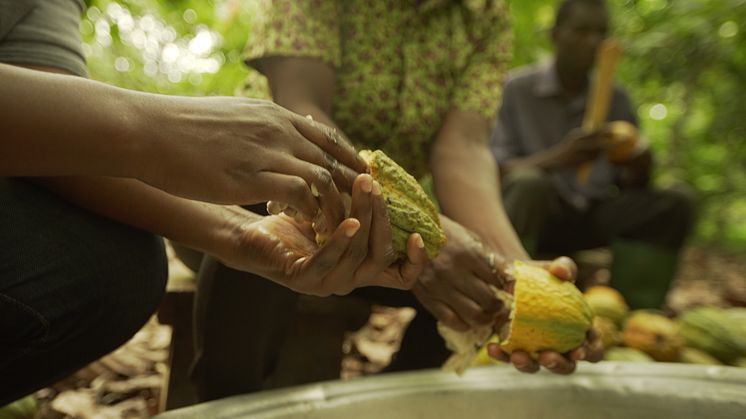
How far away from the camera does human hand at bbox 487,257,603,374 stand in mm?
1399

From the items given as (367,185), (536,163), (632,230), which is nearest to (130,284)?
(367,185)

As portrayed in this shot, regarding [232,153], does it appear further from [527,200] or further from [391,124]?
[527,200]

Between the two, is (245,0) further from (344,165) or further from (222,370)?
(344,165)

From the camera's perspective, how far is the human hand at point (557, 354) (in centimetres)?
140

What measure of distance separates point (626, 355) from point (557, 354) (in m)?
0.93

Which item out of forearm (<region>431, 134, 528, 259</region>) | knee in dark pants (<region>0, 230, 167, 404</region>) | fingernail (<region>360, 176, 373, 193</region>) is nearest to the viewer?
fingernail (<region>360, 176, 373, 193</region>)

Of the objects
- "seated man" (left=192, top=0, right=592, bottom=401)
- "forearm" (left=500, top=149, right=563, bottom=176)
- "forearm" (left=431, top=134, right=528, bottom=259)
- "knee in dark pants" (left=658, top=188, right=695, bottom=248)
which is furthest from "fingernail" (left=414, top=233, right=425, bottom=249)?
"knee in dark pants" (left=658, top=188, right=695, bottom=248)

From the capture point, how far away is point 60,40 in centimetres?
123

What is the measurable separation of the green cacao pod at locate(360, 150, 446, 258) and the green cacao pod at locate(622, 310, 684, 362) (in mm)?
1400

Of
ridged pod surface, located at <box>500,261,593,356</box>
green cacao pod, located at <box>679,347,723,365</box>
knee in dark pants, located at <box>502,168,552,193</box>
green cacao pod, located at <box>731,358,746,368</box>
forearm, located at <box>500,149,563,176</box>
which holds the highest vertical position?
forearm, located at <box>500,149,563,176</box>

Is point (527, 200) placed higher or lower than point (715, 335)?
higher

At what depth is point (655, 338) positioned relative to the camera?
7.59ft

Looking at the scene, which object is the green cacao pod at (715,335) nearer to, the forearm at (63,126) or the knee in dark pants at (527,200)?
the knee in dark pants at (527,200)

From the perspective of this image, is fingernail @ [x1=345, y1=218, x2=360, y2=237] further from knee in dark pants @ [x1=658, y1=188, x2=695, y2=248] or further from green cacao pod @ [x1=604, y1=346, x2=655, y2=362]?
knee in dark pants @ [x1=658, y1=188, x2=695, y2=248]
